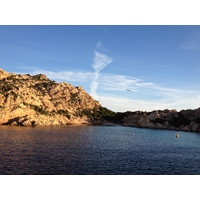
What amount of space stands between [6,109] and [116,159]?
130m

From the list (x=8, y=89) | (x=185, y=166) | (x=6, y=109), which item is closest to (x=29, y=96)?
(x=8, y=89)

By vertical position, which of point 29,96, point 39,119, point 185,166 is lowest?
point 185,166

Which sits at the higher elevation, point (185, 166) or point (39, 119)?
point (39, 119)

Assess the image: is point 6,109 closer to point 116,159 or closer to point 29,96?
point 29,96

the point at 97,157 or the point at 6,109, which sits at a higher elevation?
the point at 6,109

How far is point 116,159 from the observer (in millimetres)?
55375

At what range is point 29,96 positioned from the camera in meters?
194

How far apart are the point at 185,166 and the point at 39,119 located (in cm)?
13346

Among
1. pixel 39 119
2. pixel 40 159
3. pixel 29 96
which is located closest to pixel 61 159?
pixel 40 159

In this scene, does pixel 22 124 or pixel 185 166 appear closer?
pixel 185 166
